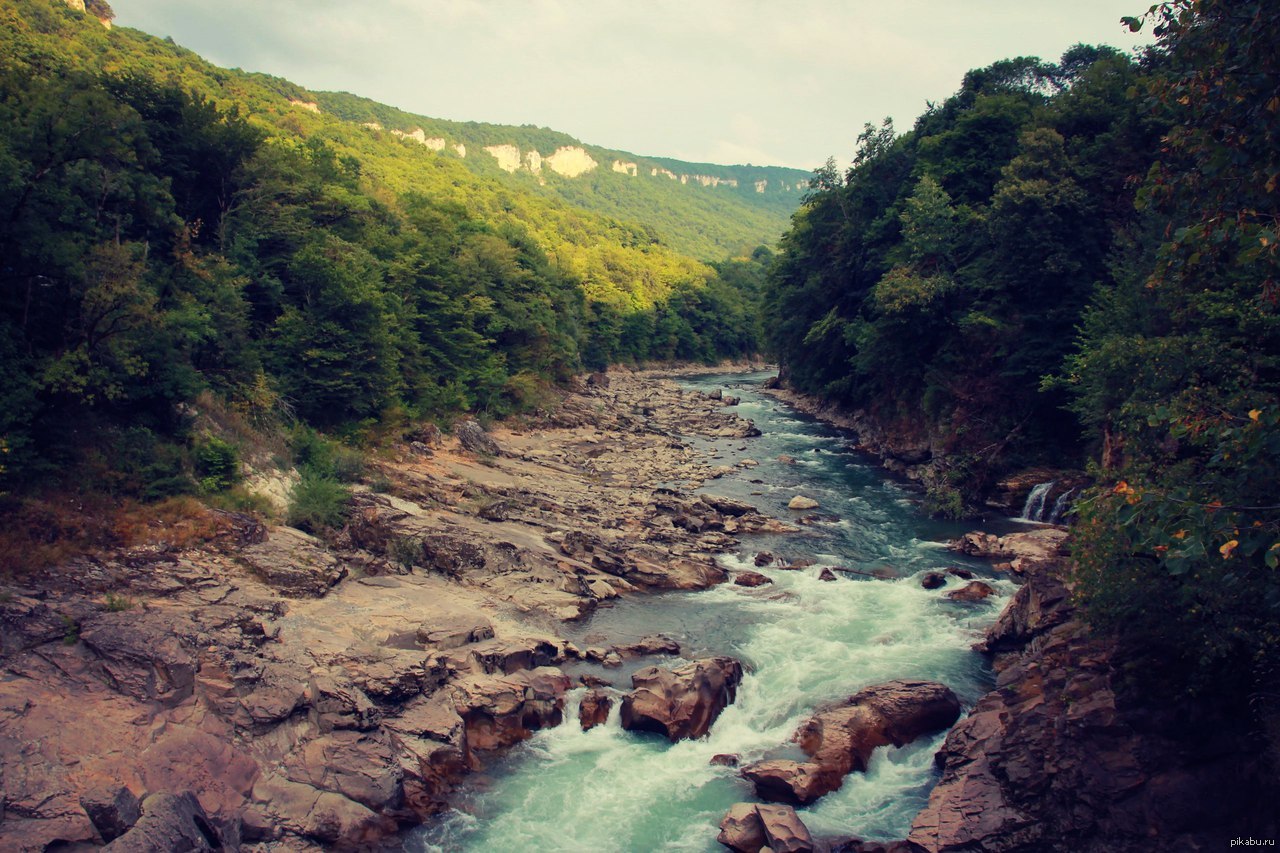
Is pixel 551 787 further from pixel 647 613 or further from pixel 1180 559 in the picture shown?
pixel 1180 559

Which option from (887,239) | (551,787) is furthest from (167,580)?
(887,239)

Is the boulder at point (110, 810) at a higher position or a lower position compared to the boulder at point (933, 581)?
lower

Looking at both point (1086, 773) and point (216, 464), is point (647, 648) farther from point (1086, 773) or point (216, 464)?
point (216, 464)

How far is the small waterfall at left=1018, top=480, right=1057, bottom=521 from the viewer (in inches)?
996

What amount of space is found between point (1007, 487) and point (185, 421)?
26.7 m

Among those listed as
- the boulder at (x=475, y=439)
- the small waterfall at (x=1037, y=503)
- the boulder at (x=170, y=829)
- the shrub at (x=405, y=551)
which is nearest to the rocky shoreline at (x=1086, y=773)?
the boulder at (x=170, y=829)

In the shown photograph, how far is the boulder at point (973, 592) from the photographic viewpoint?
19078 millimetres

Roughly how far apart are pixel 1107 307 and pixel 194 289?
1079 inches

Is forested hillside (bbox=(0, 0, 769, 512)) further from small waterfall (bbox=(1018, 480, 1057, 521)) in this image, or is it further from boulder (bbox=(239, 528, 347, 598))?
small waterfall (bbox=(1018, 480, 1057, 521))

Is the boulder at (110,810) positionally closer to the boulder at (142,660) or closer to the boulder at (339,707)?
the boulder at (142,660)

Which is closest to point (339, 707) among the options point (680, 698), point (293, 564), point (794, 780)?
point (293, 564)

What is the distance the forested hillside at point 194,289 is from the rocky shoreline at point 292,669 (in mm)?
3419

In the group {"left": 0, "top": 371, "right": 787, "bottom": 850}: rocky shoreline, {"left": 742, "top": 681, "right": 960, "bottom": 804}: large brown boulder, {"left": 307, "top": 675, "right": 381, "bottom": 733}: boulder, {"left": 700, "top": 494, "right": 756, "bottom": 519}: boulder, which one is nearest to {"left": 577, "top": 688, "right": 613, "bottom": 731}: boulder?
{"left": 0, "top": 371, "right": 787, "bottom": 850}: rocky shoreline

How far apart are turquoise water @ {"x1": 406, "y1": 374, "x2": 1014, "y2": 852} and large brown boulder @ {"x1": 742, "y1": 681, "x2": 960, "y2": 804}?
232mm
